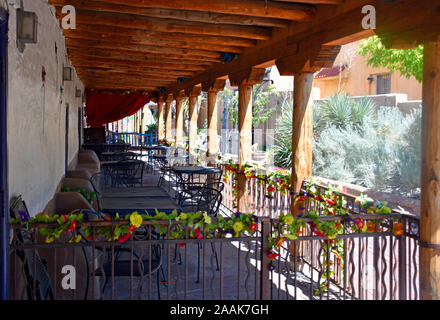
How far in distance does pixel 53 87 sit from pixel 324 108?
297 inches

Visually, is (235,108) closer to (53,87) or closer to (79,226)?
(53,87)

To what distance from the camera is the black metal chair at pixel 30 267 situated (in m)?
2.60

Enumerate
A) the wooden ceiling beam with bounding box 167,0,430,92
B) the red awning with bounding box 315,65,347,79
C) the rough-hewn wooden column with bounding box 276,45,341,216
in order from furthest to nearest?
the red awning with bounding box 315,65,347,79 < the rough-hewn wooden column with bounding box 276,45,341,216 < the wooden ceiling beam with bounding box 167,0,430,92

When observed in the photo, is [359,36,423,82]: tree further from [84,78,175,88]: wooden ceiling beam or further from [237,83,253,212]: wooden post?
[84,78,175,88]: wooden ceiling beam

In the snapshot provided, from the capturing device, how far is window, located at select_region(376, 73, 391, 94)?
1789 cm

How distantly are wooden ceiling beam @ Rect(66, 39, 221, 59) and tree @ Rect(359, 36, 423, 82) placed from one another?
3.91 metres

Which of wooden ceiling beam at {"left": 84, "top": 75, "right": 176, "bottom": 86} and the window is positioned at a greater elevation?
the window

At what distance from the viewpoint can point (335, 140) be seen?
10.0 m

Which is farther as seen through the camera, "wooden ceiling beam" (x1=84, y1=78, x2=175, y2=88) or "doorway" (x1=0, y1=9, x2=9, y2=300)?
"wooden ceiling beam" (x1=84, y1=78, x2=175, y2=88)

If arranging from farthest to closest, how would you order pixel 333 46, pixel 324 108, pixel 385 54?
pixel 324 108 → pixel 385 54 → pixel 333 46

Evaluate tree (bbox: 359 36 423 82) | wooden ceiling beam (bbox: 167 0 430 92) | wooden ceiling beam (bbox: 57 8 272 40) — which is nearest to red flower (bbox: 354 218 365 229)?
wooden ceiling beam (bbox: 167 0 430 92)

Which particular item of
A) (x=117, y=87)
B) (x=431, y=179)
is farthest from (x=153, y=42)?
(x=117, y=87)

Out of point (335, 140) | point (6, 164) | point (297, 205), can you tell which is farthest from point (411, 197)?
point (6, 164)

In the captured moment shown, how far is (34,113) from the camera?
360cm
